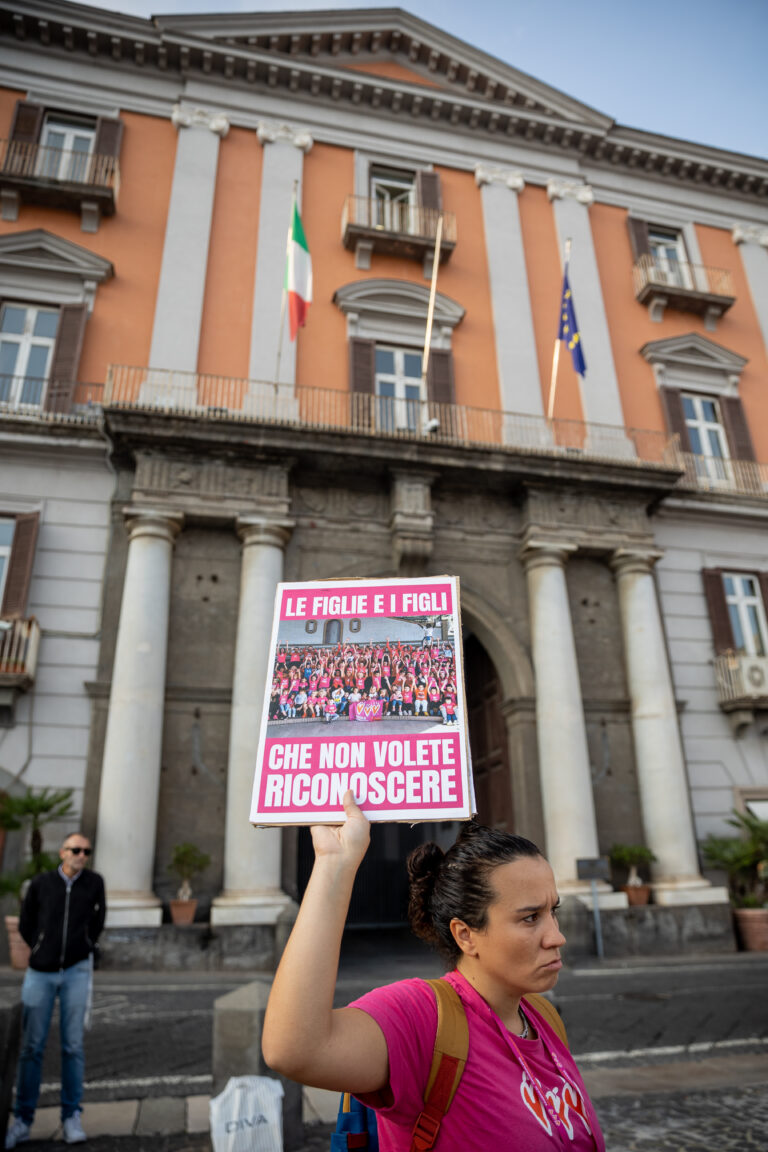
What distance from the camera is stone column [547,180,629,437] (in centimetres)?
1567

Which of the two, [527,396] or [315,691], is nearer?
[315,691]

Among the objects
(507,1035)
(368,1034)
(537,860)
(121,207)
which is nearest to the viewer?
(368,1034)

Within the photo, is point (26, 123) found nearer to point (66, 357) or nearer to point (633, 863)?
point (66, 357)

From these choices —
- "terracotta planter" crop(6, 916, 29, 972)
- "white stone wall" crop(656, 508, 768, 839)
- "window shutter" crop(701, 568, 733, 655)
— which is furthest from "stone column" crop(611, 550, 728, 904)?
"terracotta planter" crop(6, 916, 29, 972)

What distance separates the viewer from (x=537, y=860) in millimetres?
1765

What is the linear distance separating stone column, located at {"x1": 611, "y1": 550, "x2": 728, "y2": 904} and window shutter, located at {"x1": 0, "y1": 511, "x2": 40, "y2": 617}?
981 cm

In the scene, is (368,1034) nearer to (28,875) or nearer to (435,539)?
(28,875)

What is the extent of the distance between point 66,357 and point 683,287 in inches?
529

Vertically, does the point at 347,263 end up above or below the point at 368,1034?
above

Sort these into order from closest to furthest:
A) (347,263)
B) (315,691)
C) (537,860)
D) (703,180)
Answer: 1. (537,860)
2. (315,691)
3. (347,263)
4. (703,180)

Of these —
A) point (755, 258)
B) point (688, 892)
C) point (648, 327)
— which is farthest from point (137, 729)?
point (755, 258)

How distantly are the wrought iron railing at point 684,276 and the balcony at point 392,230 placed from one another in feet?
14.5

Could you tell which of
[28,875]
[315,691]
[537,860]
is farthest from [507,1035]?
[28,875]

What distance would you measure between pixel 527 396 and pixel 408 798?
47.1 feet
